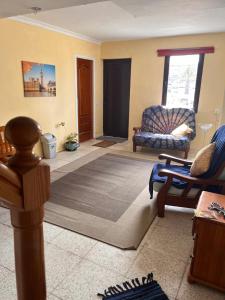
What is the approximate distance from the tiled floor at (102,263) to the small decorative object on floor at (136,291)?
0.17ft

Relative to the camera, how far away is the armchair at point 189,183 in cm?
223

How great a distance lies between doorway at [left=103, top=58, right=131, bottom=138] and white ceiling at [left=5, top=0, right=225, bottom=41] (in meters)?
0.98

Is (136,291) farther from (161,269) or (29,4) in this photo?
(29,4)

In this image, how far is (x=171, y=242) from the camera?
2.11 meters

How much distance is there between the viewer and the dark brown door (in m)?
5.53

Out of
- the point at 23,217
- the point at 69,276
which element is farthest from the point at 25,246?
the point at 69,276

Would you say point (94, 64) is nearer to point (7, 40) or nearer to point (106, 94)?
point (106, 94)

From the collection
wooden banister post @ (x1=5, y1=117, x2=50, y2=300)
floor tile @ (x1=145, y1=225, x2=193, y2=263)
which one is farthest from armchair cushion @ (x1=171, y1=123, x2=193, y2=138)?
wooden banister post @ (x1=5, y1=117, x2=50, y2=300)

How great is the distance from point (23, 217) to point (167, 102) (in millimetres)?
5396

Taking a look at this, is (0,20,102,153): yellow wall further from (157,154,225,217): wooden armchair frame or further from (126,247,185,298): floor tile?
(126,247,185,298): floor tile

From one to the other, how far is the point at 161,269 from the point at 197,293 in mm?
298

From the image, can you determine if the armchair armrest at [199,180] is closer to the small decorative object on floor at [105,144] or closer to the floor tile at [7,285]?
the floor tile at [7,285]

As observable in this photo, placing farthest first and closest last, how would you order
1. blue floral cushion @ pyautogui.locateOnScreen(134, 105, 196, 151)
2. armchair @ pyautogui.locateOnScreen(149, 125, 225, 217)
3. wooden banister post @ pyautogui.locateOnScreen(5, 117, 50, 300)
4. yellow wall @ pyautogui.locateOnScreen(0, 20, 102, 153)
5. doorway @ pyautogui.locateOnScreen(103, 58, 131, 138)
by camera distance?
doorway @ pyautogui.locateOnScreen(103, 58, 131, 138), blue floral cushion @ pyautogui.locateOnScreen(134, 105, 196, 151), yellow wall @ pyautogui.locateOnScreen(0, 20, 102, 153), armchair @ pyautogui.locateOnScreen(149, 125, 225, 217), wooden banister post @ pyautogui.locateOnScreen(5, 117, 50, 300)

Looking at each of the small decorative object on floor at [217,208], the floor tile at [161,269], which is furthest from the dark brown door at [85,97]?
the small decorative object on floor at [217,208]
